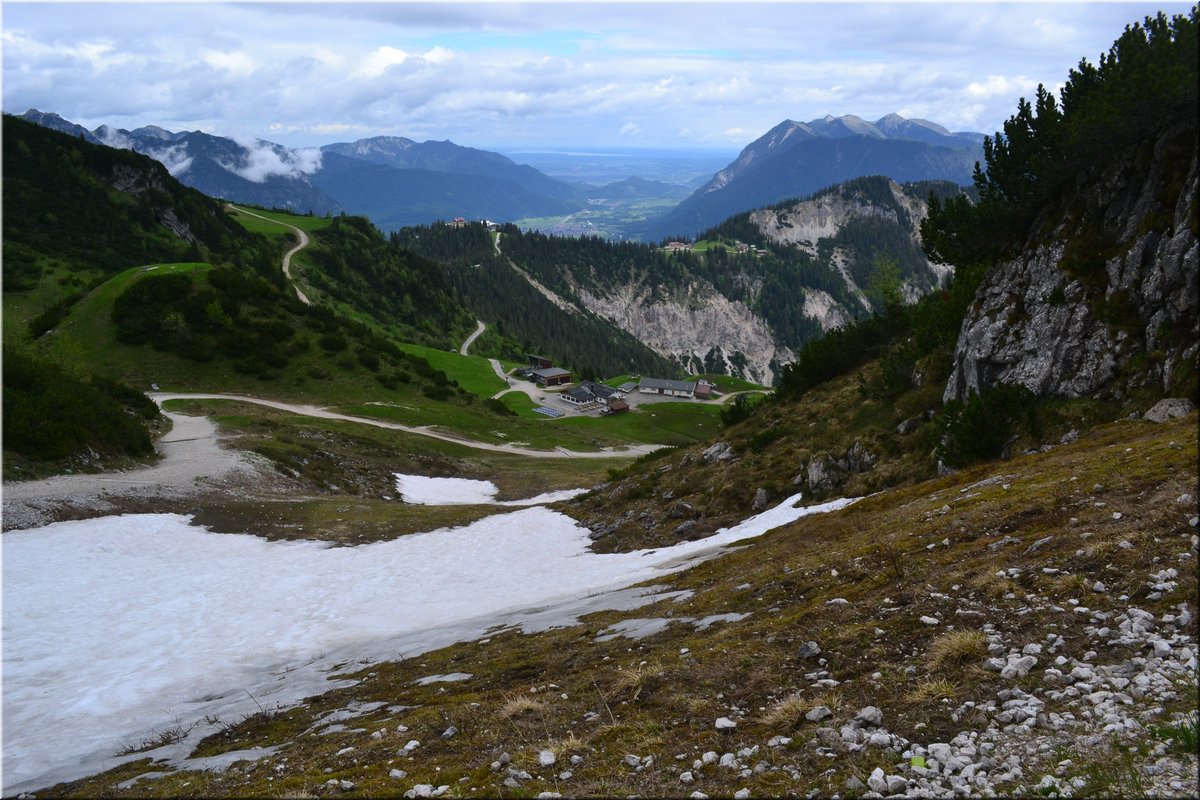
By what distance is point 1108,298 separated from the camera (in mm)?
23000

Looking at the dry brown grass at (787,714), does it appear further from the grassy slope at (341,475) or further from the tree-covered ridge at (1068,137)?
the grassy slope at (341,475)

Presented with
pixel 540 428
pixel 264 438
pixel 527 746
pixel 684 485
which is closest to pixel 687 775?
pixel 527 746

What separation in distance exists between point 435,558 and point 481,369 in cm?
12271

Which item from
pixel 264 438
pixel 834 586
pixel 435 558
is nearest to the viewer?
pixel 834 586

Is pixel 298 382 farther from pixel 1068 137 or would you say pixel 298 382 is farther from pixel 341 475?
pixel 1068 137

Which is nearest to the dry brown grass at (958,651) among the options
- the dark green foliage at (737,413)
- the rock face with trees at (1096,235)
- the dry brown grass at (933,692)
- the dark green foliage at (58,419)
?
the dry brown grass at (933,692)

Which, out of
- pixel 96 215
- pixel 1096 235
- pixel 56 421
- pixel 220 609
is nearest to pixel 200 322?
pixel 56 421

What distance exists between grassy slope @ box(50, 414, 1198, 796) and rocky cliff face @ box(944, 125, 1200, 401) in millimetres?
6762

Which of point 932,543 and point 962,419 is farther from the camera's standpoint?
point 962,419

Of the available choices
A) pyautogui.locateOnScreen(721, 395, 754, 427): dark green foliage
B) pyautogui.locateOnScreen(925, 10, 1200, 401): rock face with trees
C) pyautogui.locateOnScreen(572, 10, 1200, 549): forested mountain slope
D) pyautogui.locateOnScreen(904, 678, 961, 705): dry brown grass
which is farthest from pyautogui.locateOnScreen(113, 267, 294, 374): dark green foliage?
pyautogui.locateOnScreen(904, 678, 961, 705): dry brown grass

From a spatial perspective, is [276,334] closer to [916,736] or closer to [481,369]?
[481,369]

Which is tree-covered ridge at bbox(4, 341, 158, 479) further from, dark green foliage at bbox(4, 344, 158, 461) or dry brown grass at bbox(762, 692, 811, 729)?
dry brown grass at bbox(762, 692, 811, 729)

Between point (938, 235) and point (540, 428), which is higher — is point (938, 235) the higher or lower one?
the higher one

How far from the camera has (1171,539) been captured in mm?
9734
